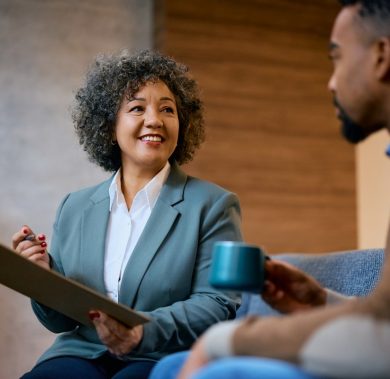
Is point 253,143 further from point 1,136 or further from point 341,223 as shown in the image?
point 1,136

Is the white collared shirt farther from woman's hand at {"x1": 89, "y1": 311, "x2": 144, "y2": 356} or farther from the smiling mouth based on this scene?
woman's hand at {"x1": 89, "y1": 311, "x2": 144, "y2": 356}

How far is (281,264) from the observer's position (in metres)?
1.60

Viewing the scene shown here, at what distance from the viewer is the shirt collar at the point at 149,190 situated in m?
2.18

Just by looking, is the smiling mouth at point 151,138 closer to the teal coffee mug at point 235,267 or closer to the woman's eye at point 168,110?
the woman's eye at point 168,110

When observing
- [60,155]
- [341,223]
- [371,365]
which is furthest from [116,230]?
[341,223]

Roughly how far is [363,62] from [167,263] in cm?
90

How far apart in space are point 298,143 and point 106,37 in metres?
1.25

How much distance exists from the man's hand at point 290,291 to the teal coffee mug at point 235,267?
13cm

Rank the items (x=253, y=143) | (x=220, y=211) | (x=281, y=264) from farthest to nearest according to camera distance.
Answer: (x=253, y=143) → (x=220, y=211) → (x=281, y=264)

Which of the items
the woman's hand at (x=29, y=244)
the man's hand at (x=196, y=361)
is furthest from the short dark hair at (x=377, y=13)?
the woman's hand at (x=29, y=244)

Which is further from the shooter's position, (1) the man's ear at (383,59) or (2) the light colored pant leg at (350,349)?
(1) the man's ear at (383,59)

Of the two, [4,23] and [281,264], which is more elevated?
[4,23]

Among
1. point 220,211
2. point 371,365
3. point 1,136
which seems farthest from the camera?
point 1,136

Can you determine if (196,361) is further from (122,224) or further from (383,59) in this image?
(122,224)
